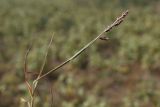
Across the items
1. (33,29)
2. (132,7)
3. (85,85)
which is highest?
(85,85)

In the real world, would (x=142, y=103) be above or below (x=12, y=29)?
above

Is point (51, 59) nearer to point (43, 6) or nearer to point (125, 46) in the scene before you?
point (125, 46)

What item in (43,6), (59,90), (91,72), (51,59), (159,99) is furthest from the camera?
(43,6)

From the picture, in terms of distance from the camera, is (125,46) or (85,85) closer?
(85,85)

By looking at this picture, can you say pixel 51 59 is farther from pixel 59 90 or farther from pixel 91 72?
pixel 59 90

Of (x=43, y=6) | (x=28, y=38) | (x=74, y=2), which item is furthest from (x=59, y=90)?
(x=74, y=2)

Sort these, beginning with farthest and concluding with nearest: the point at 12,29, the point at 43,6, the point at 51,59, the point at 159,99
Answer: the point at 43,6
the point at 12,29
the point at 51,59
the point at 159,99

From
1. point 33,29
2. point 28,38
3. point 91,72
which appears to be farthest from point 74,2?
point 91,72
